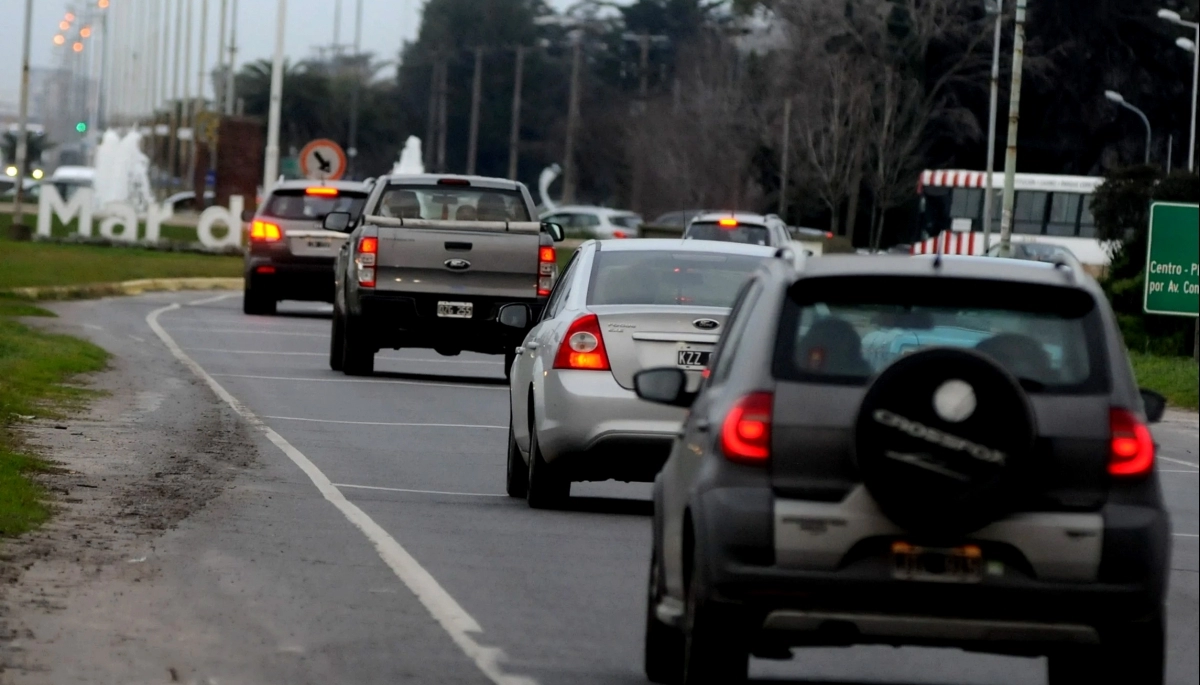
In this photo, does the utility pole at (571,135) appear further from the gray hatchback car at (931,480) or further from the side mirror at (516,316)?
the gray hatchback car at (931,480)

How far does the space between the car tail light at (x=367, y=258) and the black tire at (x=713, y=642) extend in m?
15.5

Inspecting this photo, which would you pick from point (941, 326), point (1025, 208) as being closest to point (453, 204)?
point (941, 326)

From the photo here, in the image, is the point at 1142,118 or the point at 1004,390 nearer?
the point at 1004,390

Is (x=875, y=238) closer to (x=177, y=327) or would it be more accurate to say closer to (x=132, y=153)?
(x=132, y=153)

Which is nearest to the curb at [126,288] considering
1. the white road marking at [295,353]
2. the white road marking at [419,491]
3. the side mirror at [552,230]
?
the white road marking at [295,353]

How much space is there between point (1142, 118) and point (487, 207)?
62.4 meters

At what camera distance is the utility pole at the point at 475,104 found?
13450 cm

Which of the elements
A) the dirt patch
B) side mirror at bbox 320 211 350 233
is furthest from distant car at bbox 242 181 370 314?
the dirt patch

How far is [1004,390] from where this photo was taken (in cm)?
653

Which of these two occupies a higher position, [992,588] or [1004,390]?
[1004,390]

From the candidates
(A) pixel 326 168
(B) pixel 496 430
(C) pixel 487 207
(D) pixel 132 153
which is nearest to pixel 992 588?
(B) pixel 496 430

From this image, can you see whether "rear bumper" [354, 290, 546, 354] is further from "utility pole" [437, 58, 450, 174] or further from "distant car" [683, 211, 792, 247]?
"utility pole" [437, 58, 450, 174]

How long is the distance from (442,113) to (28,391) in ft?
408

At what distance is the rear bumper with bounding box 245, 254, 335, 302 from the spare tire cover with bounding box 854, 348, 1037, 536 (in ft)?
88.7
